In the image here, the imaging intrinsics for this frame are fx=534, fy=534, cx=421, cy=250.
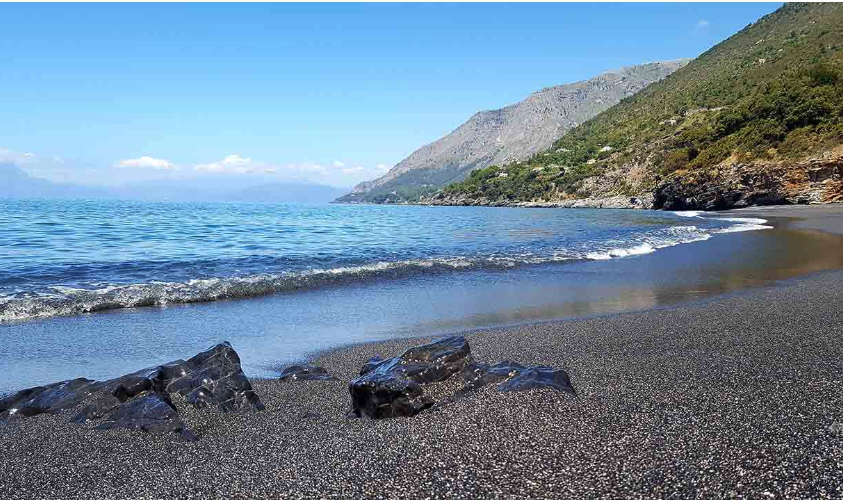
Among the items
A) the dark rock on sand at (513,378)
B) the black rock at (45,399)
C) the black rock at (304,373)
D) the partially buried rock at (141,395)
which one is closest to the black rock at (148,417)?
the partially buried rock at (141,395)

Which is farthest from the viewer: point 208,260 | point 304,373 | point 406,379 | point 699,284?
point 208,260

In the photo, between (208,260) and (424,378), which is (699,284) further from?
(208,260)

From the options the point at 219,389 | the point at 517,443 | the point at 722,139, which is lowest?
the point at 219,389

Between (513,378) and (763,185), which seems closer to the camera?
(513,378)

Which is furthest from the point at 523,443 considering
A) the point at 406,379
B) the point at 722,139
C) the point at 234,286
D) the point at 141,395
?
the point at 722,139

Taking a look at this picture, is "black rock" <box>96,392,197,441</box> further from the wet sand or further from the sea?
the sea

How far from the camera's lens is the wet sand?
14.0ft

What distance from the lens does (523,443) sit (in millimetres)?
4957

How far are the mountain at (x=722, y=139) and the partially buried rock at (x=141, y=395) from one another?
67.0 m

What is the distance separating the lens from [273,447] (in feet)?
17.8

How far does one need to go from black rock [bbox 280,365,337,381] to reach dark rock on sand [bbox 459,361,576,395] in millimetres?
2452

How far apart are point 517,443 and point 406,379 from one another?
1865mm

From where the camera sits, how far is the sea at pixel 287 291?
414 inches

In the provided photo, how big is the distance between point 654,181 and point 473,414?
10221 cm
